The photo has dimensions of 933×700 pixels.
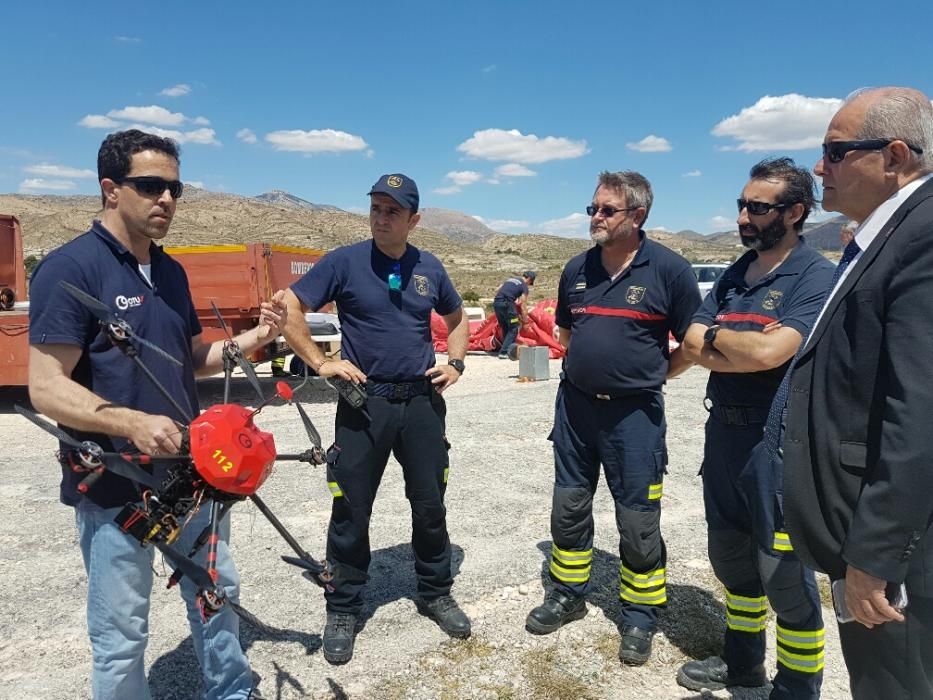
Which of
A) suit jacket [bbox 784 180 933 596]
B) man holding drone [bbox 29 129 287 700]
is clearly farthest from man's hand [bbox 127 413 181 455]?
suit jacket [bbox 784 180 933 596]

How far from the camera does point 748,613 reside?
9.82 feet

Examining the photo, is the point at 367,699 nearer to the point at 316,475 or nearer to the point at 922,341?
the point at 922,341

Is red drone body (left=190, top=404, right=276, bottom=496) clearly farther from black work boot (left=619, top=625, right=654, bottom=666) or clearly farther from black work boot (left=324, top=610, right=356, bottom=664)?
black work boot (left=619, top=625, right=654, bottom=666)

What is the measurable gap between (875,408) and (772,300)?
1.18 meters

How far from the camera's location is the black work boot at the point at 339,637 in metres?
3.13

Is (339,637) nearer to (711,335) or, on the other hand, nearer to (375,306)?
(375,306)

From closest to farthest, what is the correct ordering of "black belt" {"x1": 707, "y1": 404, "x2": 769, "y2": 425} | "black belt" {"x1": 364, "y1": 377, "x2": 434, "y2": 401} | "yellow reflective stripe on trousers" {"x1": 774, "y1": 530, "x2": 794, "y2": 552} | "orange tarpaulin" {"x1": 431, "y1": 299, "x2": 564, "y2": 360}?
"yellow reflective stripe on trousers" {"x1": 774, "y1": 530, "x2": 794, "y2": 552}, "black belt" {"x1": 707, "y1": 404, "x2": 769, "y2": 425}, "black belt" {"x1": 364, "y1": 377, "x2": 434, "y2": 401}, "orange tarpaulin" {"x1": 431, "y1": 299, "x2": 564, "y2": 360}

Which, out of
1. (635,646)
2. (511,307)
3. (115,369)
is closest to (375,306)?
(115,369)

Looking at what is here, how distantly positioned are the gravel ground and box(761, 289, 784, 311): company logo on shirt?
1.78m

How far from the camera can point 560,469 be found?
3.55 m

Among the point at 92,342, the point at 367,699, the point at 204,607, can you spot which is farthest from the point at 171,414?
the point at 367,699

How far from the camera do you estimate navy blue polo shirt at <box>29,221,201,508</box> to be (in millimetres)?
2045

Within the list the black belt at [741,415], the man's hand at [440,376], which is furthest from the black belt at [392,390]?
the black belt at [741,415]

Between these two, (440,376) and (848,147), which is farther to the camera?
(440,376)
